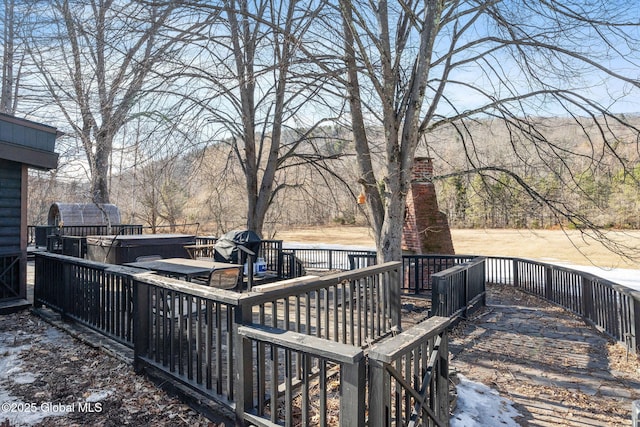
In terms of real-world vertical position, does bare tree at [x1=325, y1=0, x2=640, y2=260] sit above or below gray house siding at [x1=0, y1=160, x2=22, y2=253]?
above

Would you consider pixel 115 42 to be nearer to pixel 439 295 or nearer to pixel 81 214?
pixel 439 295

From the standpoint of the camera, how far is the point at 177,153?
8008 millimetres

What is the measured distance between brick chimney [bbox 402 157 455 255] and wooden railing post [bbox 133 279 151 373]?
24.7 ft

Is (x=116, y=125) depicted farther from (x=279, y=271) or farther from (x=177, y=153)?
(x=279, y=271)

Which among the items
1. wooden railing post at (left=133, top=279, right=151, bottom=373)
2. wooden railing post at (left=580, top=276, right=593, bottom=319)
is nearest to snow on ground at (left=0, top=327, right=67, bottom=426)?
wooden railing post at (left=133, top=279, right=151, bottom=373)

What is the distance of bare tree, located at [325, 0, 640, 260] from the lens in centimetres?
591

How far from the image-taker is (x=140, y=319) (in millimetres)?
3453

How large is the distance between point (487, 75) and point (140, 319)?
741 cm

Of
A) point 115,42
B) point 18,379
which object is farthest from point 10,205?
point 18,379

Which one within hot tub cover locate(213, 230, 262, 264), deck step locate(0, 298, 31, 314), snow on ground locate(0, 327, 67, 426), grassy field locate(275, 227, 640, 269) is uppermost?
hot tub cover locate(213, 230, 262, 264)

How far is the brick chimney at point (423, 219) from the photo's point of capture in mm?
9867

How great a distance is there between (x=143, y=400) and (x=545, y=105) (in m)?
7.58

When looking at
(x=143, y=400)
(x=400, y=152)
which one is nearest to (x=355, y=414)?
(x=143, y=400)

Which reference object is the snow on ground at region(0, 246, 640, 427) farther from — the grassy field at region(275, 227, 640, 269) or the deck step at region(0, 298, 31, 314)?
the grassy field at region(275, 227, 640, 269)
